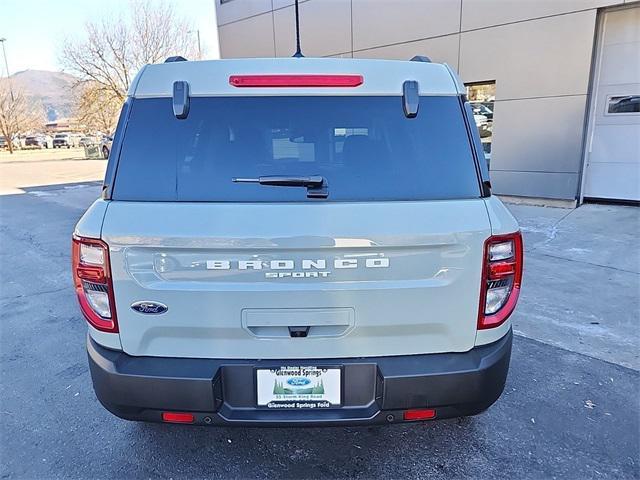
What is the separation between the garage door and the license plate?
894 cm

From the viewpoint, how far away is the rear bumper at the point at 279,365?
179 cm

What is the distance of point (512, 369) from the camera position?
3125 millimetres

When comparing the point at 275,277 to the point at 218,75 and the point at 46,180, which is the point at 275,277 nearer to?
the point at 218,75

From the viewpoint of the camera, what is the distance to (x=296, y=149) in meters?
1.99

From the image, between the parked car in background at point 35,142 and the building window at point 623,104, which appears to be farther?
the parked car in background at point 35,142

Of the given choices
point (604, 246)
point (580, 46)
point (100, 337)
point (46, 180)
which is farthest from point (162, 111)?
point (46, 180)

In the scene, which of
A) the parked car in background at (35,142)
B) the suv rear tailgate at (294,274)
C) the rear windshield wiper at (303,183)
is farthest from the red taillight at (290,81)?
the parked car in background at (35,142)

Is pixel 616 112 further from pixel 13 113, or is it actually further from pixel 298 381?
pixel 13 113

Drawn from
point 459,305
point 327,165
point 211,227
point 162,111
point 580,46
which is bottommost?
point 459,305

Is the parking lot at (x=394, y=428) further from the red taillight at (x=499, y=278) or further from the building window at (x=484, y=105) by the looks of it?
the building window at (x=484, y=105)

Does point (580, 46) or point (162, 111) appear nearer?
point (162, 111)

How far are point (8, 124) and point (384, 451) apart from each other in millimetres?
51932

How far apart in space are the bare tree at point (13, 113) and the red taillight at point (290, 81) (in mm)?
49908

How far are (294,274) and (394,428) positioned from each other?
135 centimetres
